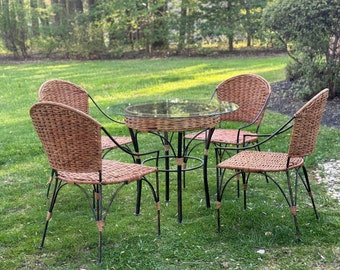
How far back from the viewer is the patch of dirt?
19.9 feet

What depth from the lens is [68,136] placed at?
8.57 ft

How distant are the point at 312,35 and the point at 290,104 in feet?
3.80

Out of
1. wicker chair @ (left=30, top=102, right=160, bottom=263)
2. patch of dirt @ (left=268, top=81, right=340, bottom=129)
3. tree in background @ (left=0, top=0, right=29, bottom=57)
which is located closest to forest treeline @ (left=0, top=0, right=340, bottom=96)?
tree in background @ (left=0, top=0, right=29, bottom=57)

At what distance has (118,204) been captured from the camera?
3633mm

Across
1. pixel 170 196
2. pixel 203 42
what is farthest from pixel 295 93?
pixel 203 42

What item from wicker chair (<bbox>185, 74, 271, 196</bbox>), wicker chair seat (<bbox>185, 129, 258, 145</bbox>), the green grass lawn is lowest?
the green grass lawn

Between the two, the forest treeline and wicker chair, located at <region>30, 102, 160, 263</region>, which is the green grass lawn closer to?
wicker chair, located at <region>30, 102, 160, 263</region>

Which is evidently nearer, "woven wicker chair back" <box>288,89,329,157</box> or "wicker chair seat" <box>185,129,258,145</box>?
"woven wicker chair back" <box>288,89,329,157</box>

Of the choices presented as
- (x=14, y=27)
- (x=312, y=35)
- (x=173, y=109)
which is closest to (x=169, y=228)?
(x=173, y=109)

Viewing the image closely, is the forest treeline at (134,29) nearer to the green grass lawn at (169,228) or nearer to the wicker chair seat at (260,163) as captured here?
the green grass lawn at (169,228)

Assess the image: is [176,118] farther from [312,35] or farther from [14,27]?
[14,27]

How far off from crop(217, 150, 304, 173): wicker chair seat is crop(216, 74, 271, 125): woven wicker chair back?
87 cm

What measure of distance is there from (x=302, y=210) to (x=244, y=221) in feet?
1.60

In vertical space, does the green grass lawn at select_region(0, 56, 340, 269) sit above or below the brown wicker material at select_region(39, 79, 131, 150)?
below
